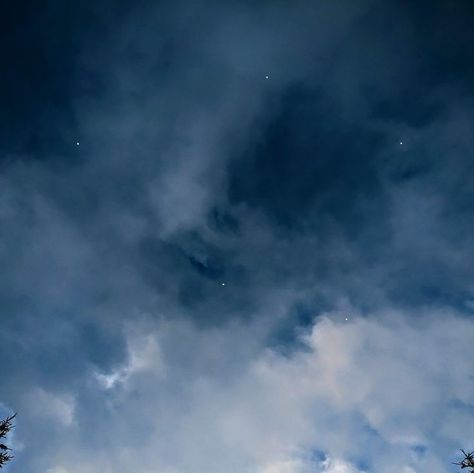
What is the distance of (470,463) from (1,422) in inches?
1716

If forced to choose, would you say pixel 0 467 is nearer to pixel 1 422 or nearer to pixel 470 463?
pixel 1 422

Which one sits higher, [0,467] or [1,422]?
[1,422]

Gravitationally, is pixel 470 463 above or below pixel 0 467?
above

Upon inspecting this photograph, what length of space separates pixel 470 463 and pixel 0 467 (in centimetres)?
4268

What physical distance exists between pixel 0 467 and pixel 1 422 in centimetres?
375

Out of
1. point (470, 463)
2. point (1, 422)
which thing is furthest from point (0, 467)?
point (470, 463)

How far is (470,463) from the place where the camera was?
3606 cm

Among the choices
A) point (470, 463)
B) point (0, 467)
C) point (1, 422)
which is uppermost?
point (470, 463)

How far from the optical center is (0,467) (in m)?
35.6

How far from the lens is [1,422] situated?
37031 millimetres
